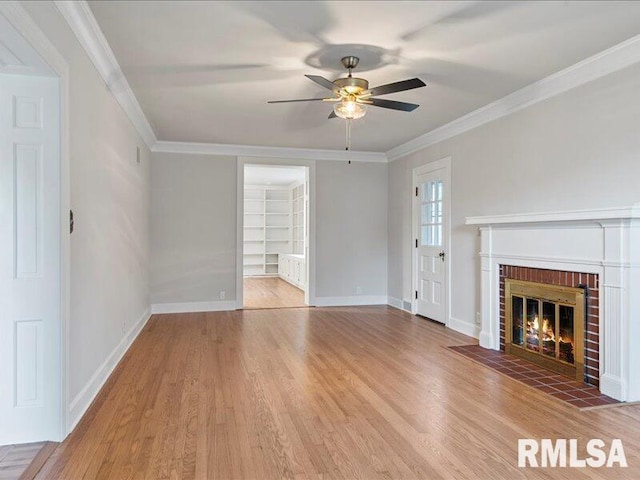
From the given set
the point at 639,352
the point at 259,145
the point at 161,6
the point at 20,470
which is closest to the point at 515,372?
the point at 639,352

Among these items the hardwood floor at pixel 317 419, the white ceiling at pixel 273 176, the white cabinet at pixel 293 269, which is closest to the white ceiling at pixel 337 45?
the hardwood floor at pixel 317 419

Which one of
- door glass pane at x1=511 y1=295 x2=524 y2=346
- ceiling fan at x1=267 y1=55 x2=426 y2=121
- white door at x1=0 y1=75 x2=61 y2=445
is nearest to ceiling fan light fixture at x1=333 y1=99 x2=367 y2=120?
ceiling fan at x1=267 y1=55 x2=426 y2=121

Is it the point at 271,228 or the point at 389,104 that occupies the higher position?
the point at 389,104

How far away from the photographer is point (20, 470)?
2.07 metres

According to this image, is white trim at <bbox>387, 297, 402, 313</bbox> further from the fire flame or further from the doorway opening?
the doorway opening

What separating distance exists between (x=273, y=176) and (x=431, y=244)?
4942mm

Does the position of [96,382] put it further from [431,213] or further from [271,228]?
[271,228]

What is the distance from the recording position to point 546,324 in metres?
3.68

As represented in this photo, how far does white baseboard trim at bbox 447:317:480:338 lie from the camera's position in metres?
4.76

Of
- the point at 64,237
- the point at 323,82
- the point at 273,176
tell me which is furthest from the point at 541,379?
the point at 273,176

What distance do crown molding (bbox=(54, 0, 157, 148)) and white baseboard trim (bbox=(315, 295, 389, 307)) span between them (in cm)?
389

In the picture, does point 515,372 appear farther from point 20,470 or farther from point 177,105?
point 177,105

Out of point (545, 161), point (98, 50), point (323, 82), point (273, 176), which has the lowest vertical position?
point (545, 161)

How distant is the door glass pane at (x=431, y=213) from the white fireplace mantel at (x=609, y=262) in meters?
1.88
